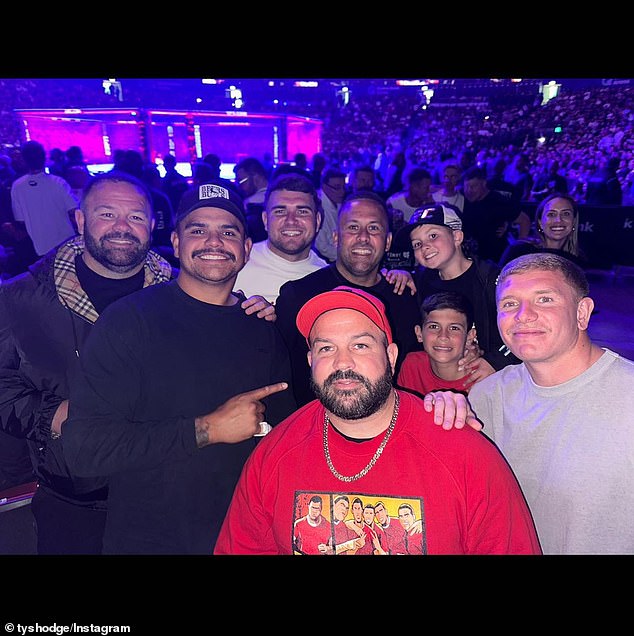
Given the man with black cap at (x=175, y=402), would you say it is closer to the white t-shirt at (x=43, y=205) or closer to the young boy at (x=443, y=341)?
the young boy at (x=443, y=341)

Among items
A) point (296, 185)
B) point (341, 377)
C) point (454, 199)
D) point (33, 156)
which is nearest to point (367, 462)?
point (341, 377)

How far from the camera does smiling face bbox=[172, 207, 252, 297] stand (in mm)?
2406

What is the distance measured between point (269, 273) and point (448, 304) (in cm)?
140

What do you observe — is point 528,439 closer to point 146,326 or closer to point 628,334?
point 146,326

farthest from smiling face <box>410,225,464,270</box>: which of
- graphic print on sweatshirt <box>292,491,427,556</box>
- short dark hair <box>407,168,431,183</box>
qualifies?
short dark hair <box>407,168,431,183</box>

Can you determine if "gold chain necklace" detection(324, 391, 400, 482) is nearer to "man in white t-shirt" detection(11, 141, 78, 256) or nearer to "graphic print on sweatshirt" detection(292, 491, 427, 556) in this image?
"graphic print on sweatshirt" detection(292, 491, 427, 556)

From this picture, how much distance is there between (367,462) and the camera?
1.92 metres

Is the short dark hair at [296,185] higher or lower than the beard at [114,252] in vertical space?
higher

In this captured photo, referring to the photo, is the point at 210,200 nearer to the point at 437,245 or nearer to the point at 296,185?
the point at 296,185

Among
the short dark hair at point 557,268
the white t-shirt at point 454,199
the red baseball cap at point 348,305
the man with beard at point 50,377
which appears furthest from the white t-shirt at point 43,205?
the short dark hair at point 557,268

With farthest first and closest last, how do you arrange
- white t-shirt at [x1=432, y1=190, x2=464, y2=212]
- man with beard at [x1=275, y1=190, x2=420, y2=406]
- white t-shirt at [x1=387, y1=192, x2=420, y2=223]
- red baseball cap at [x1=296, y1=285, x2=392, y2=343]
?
white t-shirt at [x1=432, y1=190, x2=464, y2=212] < white t-shirt at [x1=387, y1=192, x2=420, y2=223] < man with beard at [x1=275, y1=190, x2=420, y2=406] < red baseball cap at [x1=296, y1=285, x2=392, y2=343]

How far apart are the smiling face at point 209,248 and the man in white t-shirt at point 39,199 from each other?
15.5 feet

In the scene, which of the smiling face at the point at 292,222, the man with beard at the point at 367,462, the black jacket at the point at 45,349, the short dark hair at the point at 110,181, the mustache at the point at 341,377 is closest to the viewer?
the man with beard at the point at 367,462

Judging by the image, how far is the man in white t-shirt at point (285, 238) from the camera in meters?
3.63
